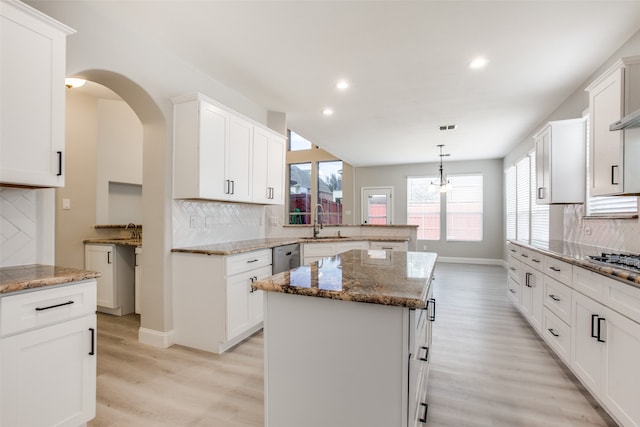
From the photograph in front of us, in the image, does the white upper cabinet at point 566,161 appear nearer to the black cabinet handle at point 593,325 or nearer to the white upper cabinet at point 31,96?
the black cabinet handle at point 593,325

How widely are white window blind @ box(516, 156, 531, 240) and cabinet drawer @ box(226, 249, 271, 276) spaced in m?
5.01

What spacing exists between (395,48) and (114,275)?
12.8 feet

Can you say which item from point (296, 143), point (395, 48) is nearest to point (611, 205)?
point (395, 48)

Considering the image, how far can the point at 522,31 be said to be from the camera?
95.9 inches

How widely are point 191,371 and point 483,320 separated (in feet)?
10.3

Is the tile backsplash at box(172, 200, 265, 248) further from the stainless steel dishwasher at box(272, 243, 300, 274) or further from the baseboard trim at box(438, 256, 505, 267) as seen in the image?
the baseboard trim at box(438, 256, 505, 267)

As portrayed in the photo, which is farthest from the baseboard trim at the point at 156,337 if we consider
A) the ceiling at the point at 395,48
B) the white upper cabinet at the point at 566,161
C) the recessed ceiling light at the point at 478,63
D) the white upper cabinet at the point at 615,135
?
the white upper cabinet at the point at 566,161

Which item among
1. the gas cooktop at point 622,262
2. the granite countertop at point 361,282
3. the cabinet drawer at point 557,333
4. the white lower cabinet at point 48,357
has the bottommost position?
the cabinet drawer at point 557,333

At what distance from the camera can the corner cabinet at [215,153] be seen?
2.77 meters

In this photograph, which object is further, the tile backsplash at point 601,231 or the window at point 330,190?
the window at point 330,190

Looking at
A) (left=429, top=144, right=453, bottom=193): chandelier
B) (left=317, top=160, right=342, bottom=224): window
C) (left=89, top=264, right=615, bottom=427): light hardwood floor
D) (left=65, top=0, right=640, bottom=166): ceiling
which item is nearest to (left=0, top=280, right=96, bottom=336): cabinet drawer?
(left=89, top=264, right=615, bottom=427): light hardwood floor

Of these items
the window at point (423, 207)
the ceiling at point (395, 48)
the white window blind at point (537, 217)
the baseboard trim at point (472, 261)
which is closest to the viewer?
the ceiling at point (395, 48)

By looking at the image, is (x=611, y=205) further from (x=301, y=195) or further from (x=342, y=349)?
(x=301, y=195)

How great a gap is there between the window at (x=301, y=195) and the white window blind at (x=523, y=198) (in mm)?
5329
